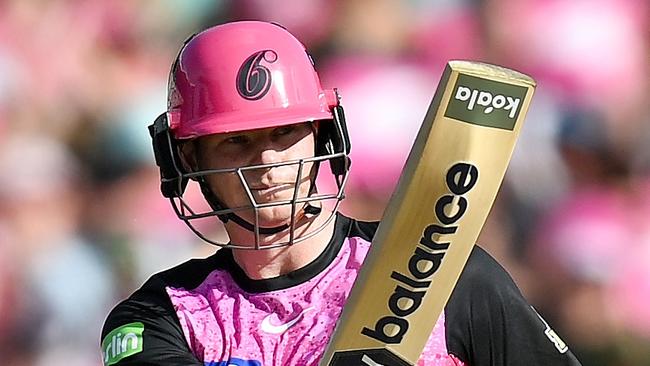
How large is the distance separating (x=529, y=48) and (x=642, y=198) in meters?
0.52

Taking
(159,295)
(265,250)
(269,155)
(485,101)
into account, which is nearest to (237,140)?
(269,155)

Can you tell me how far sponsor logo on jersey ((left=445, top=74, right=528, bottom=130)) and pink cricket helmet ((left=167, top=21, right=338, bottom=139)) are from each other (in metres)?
0.49

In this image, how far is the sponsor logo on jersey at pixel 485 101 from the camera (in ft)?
4.91

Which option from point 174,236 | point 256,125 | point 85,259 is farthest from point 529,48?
point 256,125

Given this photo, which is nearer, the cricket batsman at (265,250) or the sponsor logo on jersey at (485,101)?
the sponsor logo on jersey at (485,101)

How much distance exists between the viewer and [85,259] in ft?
11.1

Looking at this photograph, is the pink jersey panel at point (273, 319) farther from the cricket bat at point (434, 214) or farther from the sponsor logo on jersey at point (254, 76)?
the sponsor logo on jersey at point (254, 76)

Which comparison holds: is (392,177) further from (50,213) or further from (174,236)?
(50,213)

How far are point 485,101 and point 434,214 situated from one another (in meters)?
0.17

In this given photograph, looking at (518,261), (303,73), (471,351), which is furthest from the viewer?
→ (518,261)

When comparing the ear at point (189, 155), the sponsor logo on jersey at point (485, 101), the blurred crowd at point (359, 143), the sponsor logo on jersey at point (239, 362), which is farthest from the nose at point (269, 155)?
the blurred crowd at point (359, 143)

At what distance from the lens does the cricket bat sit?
151cm

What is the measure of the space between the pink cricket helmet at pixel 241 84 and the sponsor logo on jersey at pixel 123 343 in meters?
0.33

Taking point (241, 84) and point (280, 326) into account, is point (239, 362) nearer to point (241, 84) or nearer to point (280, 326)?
point (280, 326)
